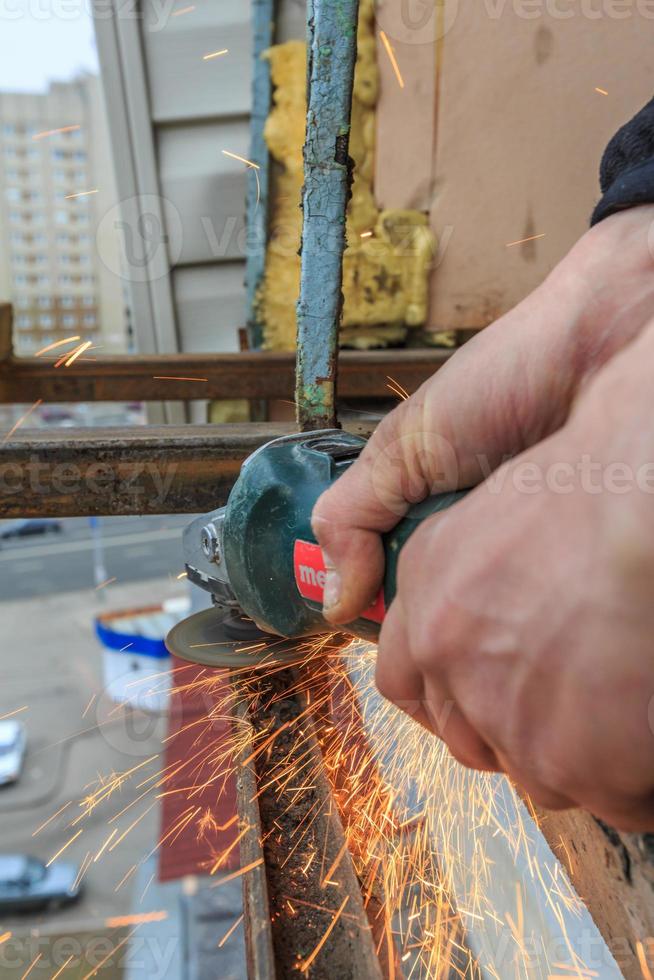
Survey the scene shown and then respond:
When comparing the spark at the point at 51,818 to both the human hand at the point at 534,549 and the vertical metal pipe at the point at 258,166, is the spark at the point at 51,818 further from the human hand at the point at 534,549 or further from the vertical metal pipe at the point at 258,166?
the human hand at the point at 534,549

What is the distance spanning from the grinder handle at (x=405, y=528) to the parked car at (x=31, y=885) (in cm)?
583

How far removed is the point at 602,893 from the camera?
85cm

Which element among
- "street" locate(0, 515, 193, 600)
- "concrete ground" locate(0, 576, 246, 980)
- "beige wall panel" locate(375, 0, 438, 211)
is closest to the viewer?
"beige wall panel" locate(375, 0, 438, 211)

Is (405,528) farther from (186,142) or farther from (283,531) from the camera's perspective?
(186,142)

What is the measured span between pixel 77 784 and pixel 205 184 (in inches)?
250

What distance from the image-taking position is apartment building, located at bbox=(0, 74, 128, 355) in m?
12.6

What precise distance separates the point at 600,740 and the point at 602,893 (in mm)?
468

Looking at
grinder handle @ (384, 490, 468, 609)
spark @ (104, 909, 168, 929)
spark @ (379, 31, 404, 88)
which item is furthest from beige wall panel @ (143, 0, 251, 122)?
spark @ (104, 909, 168, 929)

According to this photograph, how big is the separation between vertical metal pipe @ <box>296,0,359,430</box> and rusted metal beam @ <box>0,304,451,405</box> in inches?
42.3

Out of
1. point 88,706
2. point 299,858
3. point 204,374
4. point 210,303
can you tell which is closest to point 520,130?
point 204,374

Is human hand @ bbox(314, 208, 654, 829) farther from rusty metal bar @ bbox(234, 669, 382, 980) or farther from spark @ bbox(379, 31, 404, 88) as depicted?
spark @ bbox(379, 31, 404, 88)

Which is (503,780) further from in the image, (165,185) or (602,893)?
(165,185)

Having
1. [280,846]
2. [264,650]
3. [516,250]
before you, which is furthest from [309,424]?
[516,250]

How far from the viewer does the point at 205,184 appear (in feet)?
10.7
